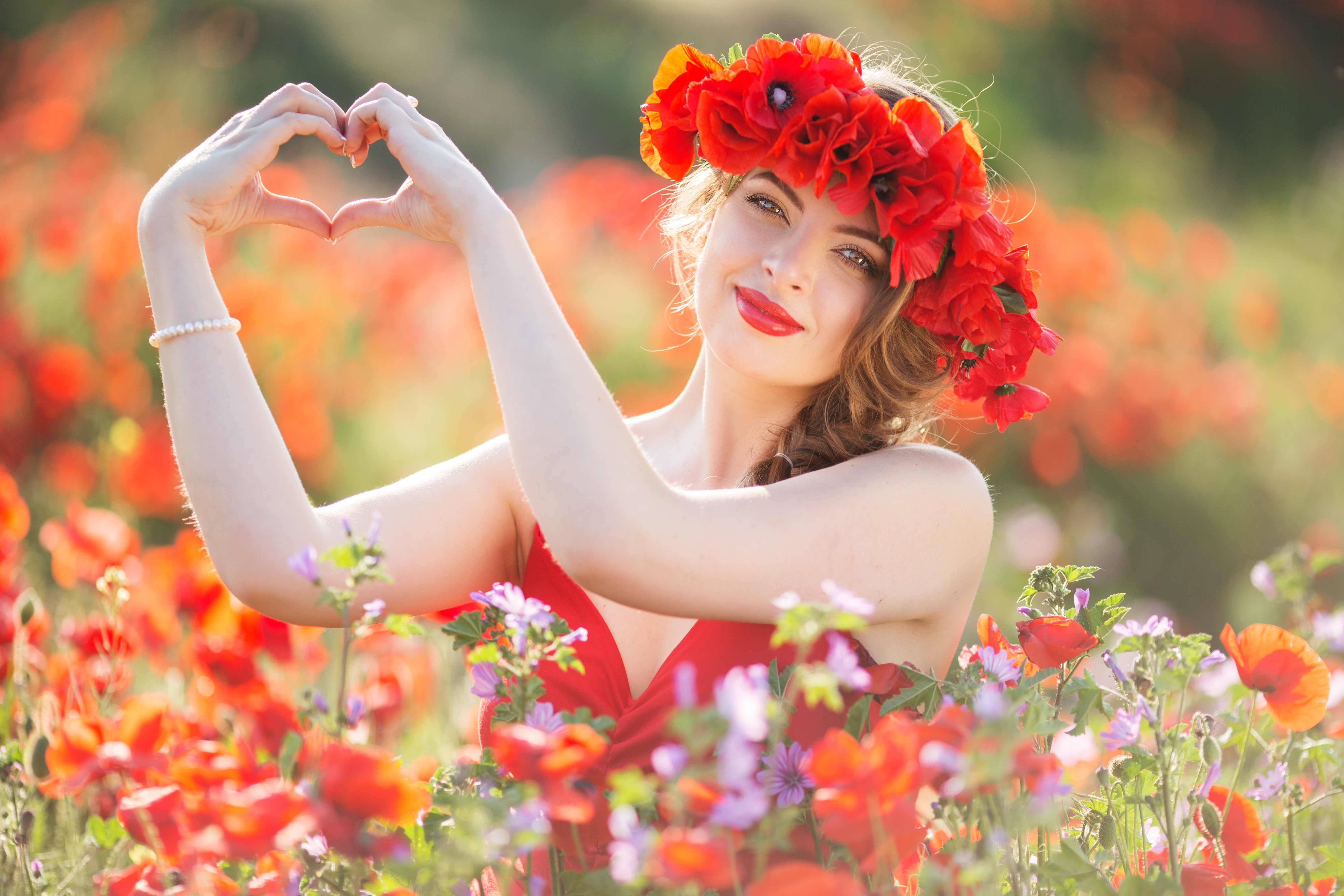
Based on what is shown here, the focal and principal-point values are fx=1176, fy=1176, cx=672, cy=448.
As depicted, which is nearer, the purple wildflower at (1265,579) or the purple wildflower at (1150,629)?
the purple wildflower at (1150,629)

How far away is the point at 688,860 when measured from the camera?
0.83 metres

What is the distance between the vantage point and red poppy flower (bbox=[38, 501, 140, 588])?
89.1 inches

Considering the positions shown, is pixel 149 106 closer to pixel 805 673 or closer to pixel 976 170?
pixel 976 170

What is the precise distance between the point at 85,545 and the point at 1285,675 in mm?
2062

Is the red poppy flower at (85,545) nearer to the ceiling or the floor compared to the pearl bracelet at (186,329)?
nearer to the floor

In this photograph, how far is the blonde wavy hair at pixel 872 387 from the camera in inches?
75.7

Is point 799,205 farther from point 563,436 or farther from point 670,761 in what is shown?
point 670,761

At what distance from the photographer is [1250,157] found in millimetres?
12609

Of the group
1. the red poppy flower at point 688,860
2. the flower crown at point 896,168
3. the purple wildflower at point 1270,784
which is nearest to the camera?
the red poppy flower at point 688,860

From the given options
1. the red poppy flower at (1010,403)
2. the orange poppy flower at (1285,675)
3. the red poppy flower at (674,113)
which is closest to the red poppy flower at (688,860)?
the orange poppy flower at (1285,675)

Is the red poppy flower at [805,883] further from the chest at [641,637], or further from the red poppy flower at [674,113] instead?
the red poppy flower at [674,113]

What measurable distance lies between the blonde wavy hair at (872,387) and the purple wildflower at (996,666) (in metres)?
0.55

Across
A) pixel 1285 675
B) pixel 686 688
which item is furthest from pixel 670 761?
pixel 1285 675

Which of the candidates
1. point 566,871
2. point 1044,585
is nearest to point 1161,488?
point 1044,585
